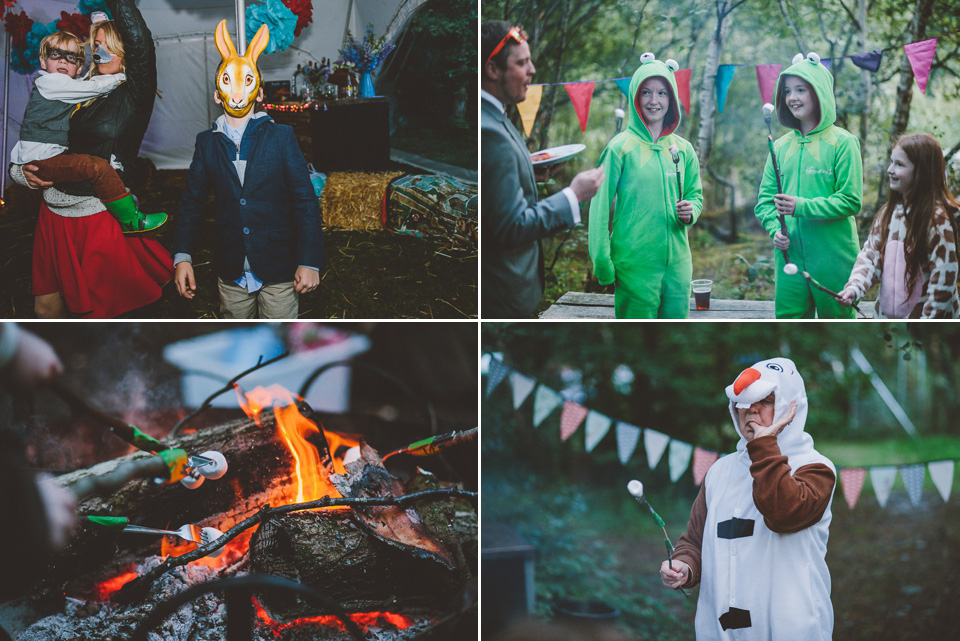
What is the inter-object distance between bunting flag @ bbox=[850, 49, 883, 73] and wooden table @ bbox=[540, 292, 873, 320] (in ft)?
4.06

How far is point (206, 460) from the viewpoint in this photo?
3.72 meters

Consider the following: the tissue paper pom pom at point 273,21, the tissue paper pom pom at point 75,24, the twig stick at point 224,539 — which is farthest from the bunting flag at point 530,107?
the tissue paper pom pom at point 75,24

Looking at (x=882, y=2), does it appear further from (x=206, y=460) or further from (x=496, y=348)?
(x=206, y=460)

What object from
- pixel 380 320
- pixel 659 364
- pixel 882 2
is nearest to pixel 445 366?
pixel 380 320

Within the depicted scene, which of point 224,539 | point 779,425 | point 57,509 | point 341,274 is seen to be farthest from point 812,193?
point 57,509

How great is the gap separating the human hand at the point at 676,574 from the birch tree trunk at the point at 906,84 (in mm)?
2109

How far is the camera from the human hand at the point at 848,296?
3.83 metres

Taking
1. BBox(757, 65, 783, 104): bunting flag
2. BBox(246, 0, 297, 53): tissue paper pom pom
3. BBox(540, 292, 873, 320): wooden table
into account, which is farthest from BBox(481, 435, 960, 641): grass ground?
BBox(246, 0, 297, 53): tissue paper pom pom

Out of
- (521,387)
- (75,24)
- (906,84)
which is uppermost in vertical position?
(75,24)

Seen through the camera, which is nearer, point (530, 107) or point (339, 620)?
point (339, 620)

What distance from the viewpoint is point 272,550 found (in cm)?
356

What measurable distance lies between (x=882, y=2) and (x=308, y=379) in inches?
136

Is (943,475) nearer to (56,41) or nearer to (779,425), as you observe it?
(779,425)

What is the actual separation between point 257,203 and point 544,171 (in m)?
1.39
